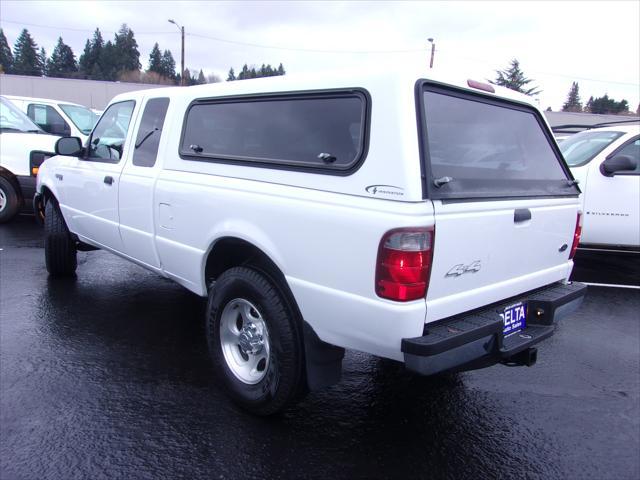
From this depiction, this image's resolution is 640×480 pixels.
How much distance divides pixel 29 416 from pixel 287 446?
1.52 metres

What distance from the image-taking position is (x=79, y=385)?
128 inches

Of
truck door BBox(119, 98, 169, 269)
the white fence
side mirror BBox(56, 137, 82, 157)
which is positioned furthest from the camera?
the white fence

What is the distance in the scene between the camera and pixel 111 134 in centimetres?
447

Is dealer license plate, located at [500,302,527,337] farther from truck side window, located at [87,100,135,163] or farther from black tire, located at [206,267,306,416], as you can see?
truck side window, located at [87,100,135,163]

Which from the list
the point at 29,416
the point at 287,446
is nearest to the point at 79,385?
the point at 29,416

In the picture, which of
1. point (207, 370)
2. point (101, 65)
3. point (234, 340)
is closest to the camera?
point (234, 340)

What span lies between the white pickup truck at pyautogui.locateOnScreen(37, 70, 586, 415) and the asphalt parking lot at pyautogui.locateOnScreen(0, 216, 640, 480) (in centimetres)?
34

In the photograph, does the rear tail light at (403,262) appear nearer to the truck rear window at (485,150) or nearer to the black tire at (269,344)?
the truck rear window at (485,150)

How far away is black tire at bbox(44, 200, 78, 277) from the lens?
17.1 ft

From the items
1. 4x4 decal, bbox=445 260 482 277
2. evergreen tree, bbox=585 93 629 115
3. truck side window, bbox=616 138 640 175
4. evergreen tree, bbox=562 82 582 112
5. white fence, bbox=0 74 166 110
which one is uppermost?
evergreen tree, bbox=562 82 582 112

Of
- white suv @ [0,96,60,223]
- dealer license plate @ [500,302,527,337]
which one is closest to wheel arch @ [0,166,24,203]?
white suv @ [0,96,60,223]

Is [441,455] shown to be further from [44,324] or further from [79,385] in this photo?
[44,324]

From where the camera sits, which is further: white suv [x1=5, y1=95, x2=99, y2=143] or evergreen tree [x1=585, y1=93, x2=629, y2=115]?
evergreen tree [x1=585, y1=93, x2=629, y2=115]

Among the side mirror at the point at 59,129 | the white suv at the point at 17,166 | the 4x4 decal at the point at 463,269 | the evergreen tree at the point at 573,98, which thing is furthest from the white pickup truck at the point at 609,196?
the evergreen tree at the point at 573,98
